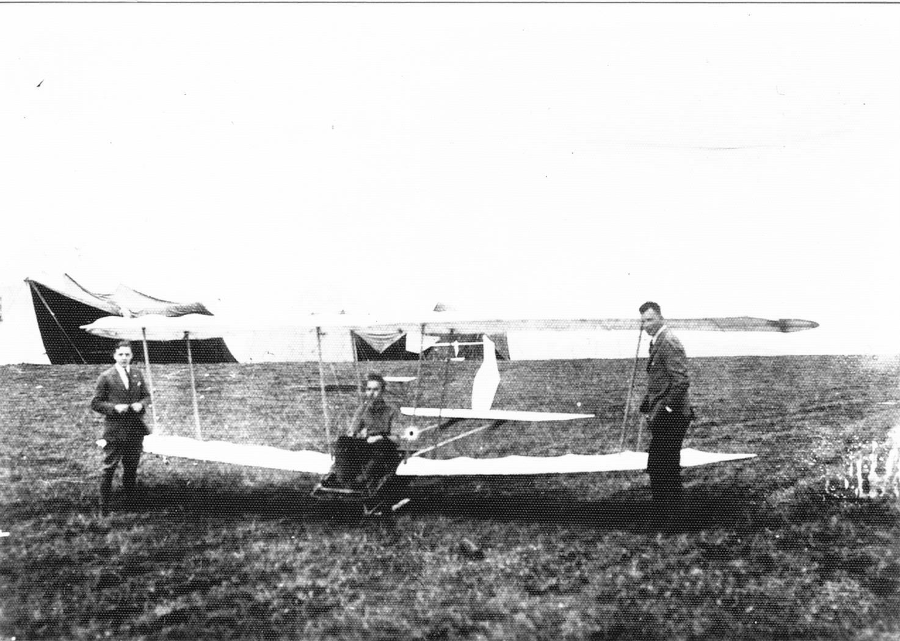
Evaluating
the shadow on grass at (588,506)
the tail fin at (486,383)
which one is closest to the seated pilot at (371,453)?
the shadow on grass at (588,506)

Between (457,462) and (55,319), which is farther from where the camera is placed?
(55,319)

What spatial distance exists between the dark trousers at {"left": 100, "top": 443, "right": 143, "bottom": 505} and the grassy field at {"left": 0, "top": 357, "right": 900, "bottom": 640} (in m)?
0.19

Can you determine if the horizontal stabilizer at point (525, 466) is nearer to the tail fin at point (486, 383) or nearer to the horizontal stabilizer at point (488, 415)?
the horizontal stabilizer at point (488, 415)

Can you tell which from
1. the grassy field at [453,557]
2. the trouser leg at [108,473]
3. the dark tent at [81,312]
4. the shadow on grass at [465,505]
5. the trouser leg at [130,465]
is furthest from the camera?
the dark tent at [81,312]

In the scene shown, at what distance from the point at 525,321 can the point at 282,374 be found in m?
13.3

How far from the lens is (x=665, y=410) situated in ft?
17.4

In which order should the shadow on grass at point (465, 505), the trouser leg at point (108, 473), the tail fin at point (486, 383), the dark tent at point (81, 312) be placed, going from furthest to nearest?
the dark tent at point (81, 312) < the tail fin at point (486, 383) < the trouser leg at point (108, 473) < the shadow on grass at point (465, 505)

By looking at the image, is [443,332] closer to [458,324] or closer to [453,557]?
[458,324]

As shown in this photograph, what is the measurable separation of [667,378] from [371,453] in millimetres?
2351

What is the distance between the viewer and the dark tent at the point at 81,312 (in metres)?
16.3

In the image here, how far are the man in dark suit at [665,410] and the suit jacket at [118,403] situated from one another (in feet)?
13.8

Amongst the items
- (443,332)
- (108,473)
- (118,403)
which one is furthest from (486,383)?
(108,473)

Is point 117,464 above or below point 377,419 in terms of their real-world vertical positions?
below

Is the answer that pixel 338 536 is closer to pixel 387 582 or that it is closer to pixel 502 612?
pixel 387 582
